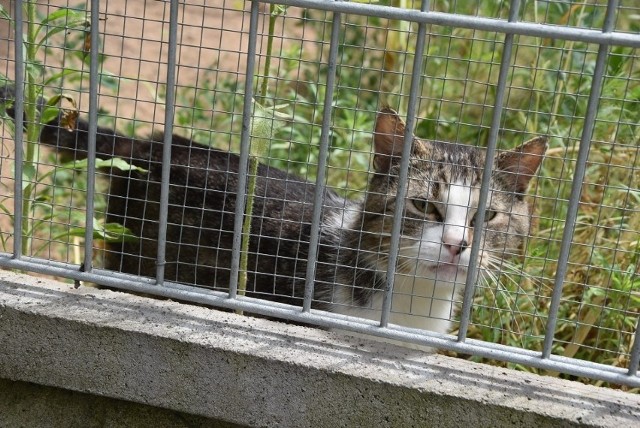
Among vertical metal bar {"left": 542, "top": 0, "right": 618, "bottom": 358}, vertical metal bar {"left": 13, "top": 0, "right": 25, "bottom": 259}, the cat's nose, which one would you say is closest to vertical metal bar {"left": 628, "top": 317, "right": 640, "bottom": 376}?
vertical metal bar {"left": 542, "top": 0, "right": 618, "bottom": 358}

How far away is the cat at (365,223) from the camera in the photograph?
312cm

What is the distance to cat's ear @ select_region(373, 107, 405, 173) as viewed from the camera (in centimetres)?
312

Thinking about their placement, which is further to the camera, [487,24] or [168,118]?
[168,118]

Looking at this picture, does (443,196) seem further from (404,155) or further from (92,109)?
(92,109)

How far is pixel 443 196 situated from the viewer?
3.19 meters

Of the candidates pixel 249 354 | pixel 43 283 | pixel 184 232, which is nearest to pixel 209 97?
pixel 184 232

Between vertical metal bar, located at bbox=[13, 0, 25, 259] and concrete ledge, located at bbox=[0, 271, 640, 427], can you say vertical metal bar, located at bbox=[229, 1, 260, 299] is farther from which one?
vertical metal bar, located at bbox=[13, 0, 25, 259]

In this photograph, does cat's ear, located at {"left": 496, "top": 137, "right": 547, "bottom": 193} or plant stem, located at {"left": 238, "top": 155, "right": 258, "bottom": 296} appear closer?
plant stem, located at {"left": 238, "top": 155, "right": 258, "bottom": 296}

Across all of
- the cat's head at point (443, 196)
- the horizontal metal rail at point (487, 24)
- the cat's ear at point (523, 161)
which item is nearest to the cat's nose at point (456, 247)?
the cat's head at point (443, 196)

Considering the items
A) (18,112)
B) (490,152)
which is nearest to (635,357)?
(490,152)

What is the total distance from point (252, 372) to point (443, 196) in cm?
100

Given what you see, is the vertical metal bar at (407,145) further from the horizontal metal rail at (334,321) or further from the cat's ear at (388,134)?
the cat's ear at (388,134)

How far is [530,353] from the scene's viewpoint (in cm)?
266

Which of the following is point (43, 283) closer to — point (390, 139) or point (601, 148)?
point (390, 139)
